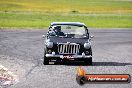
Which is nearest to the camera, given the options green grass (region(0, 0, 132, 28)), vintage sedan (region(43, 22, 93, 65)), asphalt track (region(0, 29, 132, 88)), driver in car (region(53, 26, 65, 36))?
asphalt track (region(0, 29, 132, 88))

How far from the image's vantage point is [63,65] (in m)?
21.8

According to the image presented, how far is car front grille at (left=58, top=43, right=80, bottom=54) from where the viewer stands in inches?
846

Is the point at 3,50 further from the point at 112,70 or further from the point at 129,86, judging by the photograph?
the point at 129,86

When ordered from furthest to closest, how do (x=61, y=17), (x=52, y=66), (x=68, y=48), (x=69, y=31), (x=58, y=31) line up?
(x=61, y=17)
(x=69, y=31)
(x=58, y=31)
(x=68, y=48)
(x=52, y=66)

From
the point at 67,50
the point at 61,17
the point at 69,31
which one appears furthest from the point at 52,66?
the point at 61,17

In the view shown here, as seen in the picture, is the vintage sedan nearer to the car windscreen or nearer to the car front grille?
the car front grille

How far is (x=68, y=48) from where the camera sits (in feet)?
70.7

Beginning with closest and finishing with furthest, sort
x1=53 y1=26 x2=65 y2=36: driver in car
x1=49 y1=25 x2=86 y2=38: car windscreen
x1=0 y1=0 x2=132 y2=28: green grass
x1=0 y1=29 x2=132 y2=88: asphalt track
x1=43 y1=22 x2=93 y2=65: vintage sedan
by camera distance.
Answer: x1=0 y1=29 x2=132 y2=88: asphalt track < x1=43 y1=22 x2=93 y2=65: vintage sedan < x1=53 y1=26 x2=65 y2=36: driver in car < x1=49 y1=25 x2=86 y2=38: car windscreen < x1=0 y1=0 x2=132 y2=28: green grass

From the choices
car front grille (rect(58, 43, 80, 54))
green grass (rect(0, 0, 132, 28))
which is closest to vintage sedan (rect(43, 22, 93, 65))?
car front grille (rect(58, 43, 80, 54))

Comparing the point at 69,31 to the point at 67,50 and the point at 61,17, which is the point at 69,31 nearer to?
the point at 67,50

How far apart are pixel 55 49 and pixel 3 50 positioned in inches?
297

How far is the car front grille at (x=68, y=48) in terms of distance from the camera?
2150cm

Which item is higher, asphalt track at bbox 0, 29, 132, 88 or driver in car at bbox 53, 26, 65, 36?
driver in car at bbox 53, 26, 65, 36

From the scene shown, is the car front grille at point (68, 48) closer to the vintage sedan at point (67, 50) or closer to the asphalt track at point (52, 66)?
the vintage sedan at point (67, 50)
